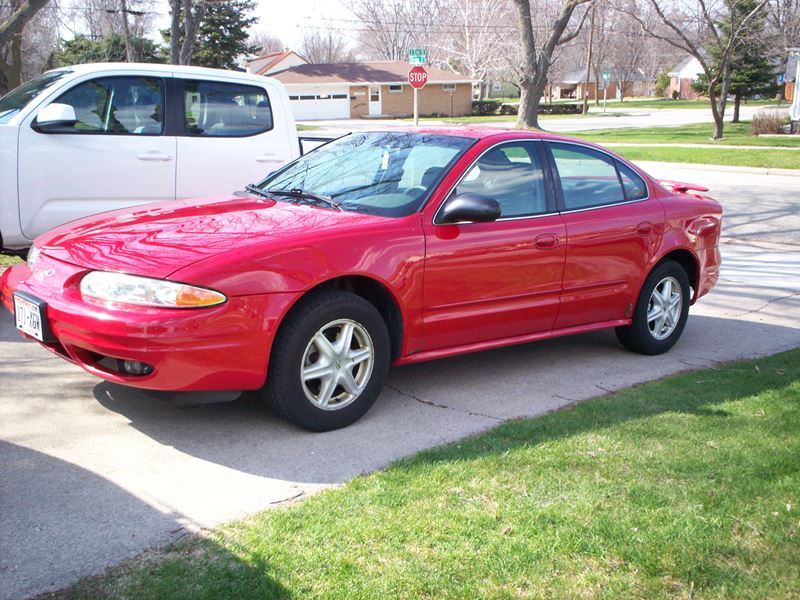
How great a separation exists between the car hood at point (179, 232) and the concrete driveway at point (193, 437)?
73 centimetres

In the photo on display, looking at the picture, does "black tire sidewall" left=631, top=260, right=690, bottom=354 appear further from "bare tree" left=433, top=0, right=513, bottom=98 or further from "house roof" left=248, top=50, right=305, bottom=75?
"house roof" left=248, top=50, right=305, bottom=75

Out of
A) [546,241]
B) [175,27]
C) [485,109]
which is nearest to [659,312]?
[546,241]

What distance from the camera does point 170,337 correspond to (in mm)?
4133

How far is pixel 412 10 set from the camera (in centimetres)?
9081

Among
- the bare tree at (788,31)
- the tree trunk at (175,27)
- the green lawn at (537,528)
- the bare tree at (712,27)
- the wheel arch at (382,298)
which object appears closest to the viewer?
the green lawn at (537,528)

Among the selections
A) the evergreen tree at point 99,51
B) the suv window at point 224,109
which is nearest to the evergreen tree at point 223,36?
the evergreen tree at point 99,51

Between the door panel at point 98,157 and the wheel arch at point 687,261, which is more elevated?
the door panel at point 98,157

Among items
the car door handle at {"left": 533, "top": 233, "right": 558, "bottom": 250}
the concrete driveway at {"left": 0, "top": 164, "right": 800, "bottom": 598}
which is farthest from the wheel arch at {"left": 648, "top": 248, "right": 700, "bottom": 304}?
the car door handle at {"left": 533, "top": 233, "right": 558, "bottom": 250}

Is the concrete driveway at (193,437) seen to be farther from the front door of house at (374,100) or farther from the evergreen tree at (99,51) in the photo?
the front door of house at (374,100)

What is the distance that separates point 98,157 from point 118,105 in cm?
52

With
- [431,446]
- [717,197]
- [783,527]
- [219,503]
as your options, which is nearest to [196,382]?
[219,503]

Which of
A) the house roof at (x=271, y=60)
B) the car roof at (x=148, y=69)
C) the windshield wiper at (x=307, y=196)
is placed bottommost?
the windshield wiper at (x=307, y=196)

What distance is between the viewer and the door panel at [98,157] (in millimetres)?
7023

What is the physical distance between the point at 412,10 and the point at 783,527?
304 feet
